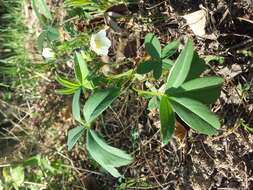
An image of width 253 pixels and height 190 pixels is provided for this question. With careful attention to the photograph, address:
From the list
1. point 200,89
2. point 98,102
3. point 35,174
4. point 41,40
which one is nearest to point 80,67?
point 98,102

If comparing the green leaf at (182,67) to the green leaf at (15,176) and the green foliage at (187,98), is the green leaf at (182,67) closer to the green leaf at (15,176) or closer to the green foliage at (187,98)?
the green foliage at (187,98)

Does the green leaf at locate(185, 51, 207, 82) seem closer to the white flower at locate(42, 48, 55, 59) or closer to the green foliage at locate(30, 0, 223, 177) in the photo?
the green foliage at locate(30, 0, 223, 177)

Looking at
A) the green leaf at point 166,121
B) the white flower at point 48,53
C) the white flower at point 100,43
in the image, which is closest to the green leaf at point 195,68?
the green leaf at point 166,121

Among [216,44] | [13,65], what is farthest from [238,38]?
[13,65]

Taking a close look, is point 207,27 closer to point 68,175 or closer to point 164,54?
point 164,54

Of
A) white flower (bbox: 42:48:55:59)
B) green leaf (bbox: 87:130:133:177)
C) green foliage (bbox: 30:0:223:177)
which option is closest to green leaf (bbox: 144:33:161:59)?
green foliage (bbox: 30:0:223:177)

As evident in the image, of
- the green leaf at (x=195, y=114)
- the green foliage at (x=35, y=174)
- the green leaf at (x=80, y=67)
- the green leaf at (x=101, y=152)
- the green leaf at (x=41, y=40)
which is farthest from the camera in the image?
the green foliage at (x=35, y=174)
